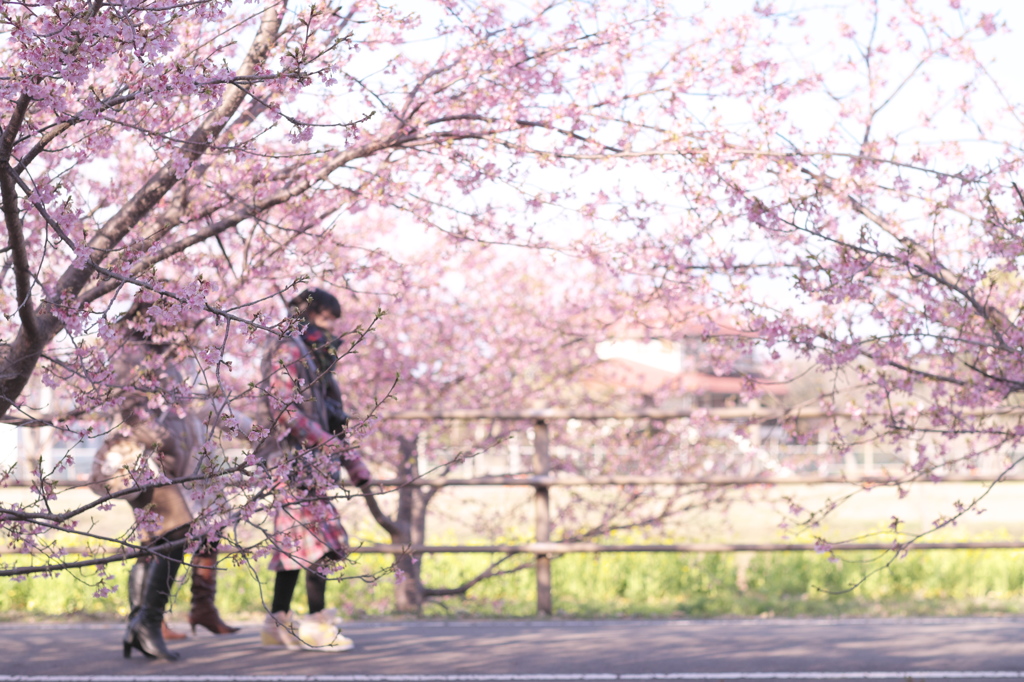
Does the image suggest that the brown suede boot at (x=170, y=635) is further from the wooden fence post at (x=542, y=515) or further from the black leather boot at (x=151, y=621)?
the wooden fence post at (x=542, y=515)

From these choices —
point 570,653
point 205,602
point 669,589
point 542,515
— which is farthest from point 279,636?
point 669,589

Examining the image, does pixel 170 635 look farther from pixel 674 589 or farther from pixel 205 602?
pixel 674 589

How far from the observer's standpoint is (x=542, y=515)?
6441mm

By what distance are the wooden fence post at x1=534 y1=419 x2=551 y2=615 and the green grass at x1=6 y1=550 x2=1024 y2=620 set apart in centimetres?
17

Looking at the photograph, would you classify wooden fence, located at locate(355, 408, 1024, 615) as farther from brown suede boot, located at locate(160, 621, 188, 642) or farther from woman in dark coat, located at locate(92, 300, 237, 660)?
woman in dark coat, located at locate(92, 300, 237, 660)

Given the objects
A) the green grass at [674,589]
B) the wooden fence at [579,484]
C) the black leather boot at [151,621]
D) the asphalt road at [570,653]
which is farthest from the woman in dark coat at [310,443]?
the green grass at [674,589]

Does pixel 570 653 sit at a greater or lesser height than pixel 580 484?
lesser

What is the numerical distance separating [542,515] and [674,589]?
186 cm

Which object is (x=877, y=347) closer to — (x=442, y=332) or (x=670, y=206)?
(x=670, y=206)

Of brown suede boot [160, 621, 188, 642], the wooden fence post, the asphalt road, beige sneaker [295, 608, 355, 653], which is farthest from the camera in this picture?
the wooden fence post

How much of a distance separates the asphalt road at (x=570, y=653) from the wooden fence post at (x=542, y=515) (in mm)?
323

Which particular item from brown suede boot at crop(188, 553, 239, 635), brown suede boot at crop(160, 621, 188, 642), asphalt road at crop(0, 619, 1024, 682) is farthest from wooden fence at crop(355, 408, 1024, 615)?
brown suede boot at crop(160, 621, 188, 642)

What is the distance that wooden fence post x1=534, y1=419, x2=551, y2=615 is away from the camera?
254 inches

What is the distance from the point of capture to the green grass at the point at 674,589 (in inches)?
268
